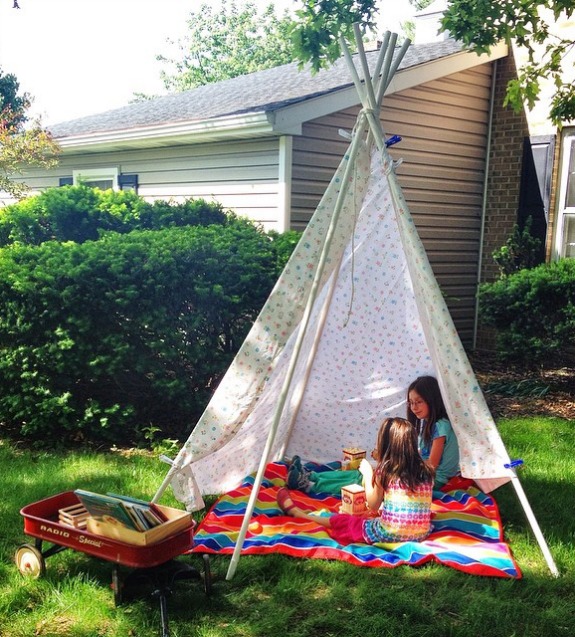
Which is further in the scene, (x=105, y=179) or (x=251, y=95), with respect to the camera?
(x=105, y=179)

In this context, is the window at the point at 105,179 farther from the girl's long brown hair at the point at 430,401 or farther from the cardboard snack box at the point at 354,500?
the cardboard snack box at the point at 354,500

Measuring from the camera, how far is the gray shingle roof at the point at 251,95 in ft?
30.9

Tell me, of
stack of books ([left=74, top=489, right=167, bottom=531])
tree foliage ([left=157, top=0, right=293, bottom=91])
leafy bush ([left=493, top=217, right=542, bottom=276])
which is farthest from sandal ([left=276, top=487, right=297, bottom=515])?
tree foliage ([left=157, top=0, right=293, bottom=91])

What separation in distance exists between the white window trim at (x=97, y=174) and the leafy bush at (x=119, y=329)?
218 inches

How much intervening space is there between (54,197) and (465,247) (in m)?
5.74

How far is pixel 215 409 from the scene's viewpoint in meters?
4.41

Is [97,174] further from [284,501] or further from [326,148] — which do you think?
[284,501]

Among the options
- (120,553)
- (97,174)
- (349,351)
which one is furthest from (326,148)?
(120,553)

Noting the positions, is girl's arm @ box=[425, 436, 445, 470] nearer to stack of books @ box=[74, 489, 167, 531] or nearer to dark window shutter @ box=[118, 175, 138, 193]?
stack of books @ box=[74, 489, 167, 531]

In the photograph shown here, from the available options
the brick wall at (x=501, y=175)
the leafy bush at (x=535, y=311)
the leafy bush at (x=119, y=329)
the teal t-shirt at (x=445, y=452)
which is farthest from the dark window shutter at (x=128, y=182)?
the teal t-shirt at (x=445, y=452)

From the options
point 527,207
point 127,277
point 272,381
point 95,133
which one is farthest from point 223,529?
point 95,133

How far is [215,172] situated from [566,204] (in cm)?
445

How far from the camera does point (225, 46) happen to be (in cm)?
4441

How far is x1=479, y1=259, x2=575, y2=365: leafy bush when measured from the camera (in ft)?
26.8
